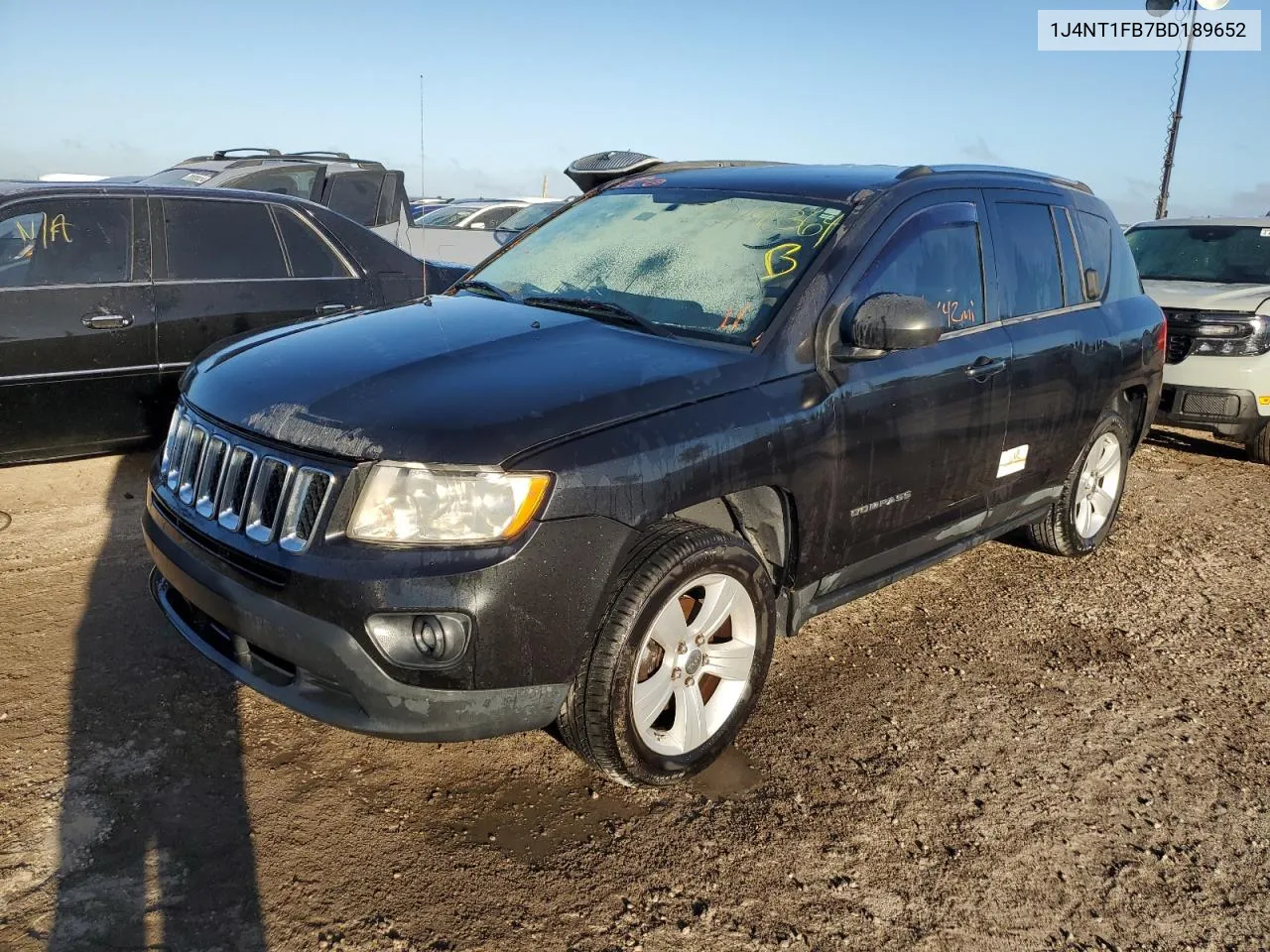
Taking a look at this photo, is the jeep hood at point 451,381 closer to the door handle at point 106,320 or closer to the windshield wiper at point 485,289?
the windshield wiper at point 485,289

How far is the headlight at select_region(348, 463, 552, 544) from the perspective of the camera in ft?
8.03

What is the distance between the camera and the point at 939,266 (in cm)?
366

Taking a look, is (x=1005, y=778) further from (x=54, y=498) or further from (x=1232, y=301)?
(x=1232, y=301)

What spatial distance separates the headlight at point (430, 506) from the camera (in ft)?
8.03

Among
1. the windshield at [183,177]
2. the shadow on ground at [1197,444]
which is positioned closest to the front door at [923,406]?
the shadow on ground at [1197,444]

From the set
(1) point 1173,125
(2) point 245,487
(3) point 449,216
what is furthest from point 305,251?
(1) point 1173,125

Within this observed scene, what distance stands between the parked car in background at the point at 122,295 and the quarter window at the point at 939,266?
9.22 ft

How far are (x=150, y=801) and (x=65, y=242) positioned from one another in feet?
11.1

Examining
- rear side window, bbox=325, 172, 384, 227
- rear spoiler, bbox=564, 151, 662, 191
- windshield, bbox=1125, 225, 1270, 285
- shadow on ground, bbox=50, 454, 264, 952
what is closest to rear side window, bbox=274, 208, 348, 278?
rear spoiler, bbox=564, 151, 662, 191

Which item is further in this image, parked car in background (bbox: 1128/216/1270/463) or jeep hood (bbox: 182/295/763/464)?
parked car in background (bbox: 1128/216/1270/463)

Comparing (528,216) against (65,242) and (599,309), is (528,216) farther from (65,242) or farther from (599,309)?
(599,309)

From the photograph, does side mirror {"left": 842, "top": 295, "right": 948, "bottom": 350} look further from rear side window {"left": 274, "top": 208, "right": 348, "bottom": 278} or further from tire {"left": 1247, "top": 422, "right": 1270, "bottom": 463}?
tire {"left": 1247, "top": 422, "right": 1270, "bottom": 463}

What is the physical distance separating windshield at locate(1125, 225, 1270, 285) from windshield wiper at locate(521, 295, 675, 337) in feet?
20.3

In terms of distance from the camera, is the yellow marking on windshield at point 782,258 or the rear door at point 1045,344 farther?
the rear door at point 1045,344
